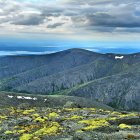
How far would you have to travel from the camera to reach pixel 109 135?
114 ft

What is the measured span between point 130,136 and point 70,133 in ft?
24.7

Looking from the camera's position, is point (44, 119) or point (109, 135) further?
point (44, 119)

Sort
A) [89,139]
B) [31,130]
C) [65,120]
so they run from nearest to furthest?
[89,139] → [31,130] → [65,120]

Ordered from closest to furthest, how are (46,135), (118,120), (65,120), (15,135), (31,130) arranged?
1. (46,135)
2. (15,135)
3. (31,130)
4. (118,120)
5. (65,120)

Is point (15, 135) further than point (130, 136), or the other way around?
point (15, 135)

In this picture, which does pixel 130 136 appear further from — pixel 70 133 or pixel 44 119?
pixel 44 119

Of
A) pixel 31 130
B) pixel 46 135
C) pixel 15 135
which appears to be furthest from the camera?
pixel 31 130

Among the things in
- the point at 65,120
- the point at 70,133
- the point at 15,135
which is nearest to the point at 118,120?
the point at 65,120

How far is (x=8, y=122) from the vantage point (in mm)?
54312

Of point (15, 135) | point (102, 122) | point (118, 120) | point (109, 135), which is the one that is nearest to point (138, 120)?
point (118, 120)

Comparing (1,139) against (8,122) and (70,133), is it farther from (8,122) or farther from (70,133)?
(8,122)

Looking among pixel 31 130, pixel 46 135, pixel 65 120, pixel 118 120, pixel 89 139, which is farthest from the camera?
pixel 65 120

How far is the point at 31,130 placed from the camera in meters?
43.3

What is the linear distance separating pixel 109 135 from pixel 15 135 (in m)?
11.5
